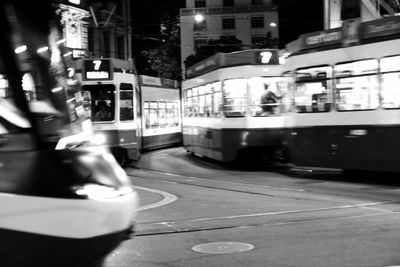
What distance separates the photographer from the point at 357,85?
42.2 ft

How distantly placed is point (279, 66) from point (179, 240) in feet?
33.7

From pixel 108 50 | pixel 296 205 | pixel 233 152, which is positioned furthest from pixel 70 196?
pixel 108 50

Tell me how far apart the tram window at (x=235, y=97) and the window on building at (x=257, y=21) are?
5650 centimetres

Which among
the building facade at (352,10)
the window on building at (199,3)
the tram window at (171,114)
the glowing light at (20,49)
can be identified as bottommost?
the tram window at (171,114)

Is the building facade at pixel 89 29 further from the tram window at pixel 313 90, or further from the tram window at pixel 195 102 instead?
the tram window at pixel 313 90

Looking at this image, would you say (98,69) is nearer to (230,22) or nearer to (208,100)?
(208,100)

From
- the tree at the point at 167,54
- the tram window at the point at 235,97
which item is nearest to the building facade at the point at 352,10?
the tram window at the point at 235,97

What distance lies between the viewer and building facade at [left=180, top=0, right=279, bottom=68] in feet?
234

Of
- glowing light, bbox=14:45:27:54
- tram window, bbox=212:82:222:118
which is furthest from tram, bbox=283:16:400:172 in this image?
glowing light, bbox=14:45:27:54

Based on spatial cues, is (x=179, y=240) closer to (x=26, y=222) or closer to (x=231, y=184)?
(x=26, y=222)

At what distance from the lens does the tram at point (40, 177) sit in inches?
157

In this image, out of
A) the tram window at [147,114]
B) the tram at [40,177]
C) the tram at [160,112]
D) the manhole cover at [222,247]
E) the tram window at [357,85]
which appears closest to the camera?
the tram at [40,177]

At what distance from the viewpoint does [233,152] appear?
16.8m

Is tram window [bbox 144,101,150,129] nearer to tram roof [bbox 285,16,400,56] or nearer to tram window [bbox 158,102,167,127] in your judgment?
tram window [bbox 158,102,167,127]
